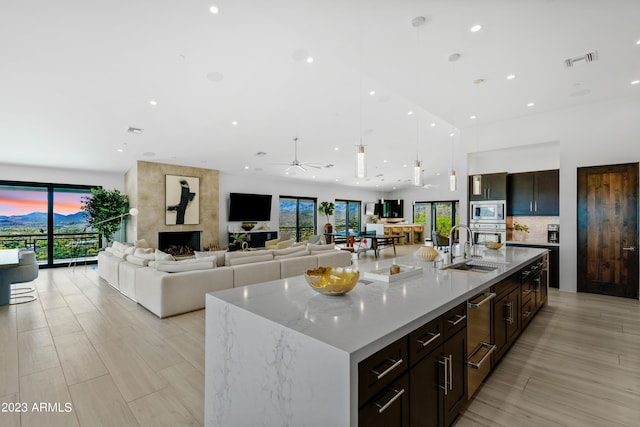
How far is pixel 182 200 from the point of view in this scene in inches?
327

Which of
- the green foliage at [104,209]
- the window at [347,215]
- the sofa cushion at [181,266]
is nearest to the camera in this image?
the sofa cushion at [181,266]

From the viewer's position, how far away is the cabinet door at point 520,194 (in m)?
5.62

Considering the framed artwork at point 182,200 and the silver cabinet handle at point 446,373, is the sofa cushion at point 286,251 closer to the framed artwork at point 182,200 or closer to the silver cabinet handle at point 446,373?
the silver cabinet handle at point 446,373

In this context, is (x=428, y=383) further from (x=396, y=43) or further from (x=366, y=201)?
(x=366, y=201)

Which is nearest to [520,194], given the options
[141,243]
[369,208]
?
[141,243]

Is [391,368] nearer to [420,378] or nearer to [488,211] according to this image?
[420,378]

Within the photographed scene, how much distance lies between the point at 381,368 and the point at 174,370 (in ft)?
7.15

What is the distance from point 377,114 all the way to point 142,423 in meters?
6.13

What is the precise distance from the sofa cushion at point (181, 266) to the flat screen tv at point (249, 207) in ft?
17.9

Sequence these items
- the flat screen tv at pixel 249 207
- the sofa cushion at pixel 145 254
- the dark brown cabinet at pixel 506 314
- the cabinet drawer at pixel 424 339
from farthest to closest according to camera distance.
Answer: the flat screen tv at pixel 249 207, the sofa cushion at pixel 145 254, the dark brown cabinet at pixel 506 314, the cabinet drawer at pixel 424 339

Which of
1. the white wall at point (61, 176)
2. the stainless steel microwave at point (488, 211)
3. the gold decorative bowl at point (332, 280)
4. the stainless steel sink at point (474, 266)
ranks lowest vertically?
the stainless steel sink at point (474, 266)

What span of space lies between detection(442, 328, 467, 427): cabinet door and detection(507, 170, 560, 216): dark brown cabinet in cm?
492

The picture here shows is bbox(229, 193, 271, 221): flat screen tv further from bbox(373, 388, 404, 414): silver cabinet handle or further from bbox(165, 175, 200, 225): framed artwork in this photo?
bbox(373, 388, 404, 414): silver cabinet handle

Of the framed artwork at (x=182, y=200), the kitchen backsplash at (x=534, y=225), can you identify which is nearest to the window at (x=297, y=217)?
the framed artwork at (x=182, y=200)
